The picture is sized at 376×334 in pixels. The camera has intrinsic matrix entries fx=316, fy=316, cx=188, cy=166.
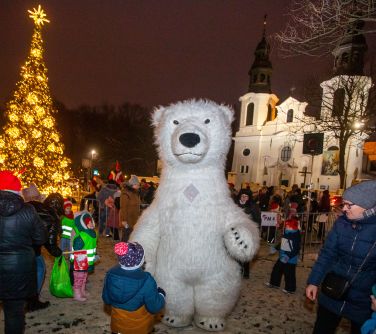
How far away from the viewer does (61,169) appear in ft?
39.9

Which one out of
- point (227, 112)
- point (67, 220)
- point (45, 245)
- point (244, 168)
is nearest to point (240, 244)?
point (227, 112)

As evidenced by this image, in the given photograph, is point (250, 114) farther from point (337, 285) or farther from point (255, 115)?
point (337, 285)

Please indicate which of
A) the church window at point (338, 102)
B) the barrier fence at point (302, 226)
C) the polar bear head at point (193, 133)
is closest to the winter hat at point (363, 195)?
the polar bear head at point (193, 133)

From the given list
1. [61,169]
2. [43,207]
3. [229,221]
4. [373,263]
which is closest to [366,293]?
[373,263]

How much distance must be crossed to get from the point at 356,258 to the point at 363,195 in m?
0.54

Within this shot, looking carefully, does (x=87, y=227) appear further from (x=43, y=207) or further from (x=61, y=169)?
(x=61, y=169)

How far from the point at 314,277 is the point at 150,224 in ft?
5.97

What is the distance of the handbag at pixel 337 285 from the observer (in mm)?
2609

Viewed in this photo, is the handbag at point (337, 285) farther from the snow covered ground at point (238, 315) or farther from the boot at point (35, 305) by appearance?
the boot at point (35, 305)

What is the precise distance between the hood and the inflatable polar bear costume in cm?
130

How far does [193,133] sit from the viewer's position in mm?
3453

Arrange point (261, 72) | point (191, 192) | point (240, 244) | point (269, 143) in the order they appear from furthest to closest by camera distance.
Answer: point (261, 72) → point (269, 143) → point (191, 192) → point (240, 244)

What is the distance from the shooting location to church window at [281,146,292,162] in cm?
3675

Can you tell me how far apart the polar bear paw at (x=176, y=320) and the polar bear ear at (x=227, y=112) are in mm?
2438
